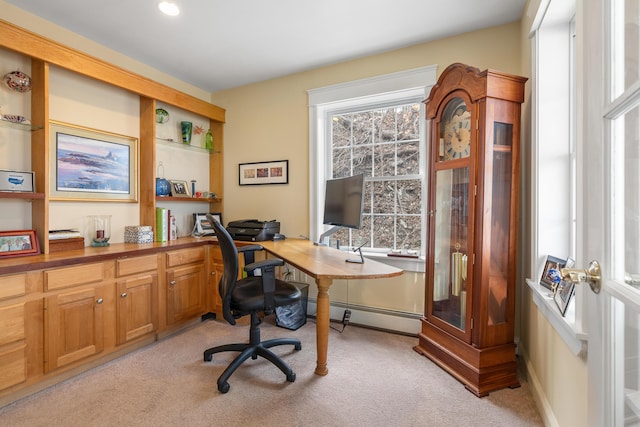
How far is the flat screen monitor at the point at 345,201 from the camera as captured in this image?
2232mm

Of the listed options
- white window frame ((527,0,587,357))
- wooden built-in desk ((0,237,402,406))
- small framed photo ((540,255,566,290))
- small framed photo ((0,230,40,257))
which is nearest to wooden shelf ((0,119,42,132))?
small framed photo ((0,230,40,257))

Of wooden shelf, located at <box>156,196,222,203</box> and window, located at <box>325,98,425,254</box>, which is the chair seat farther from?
wooden shelf, located at <box>156,196,222,203</box>

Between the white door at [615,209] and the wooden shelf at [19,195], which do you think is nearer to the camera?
the white door at [615,209]

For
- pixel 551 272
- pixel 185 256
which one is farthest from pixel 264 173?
pixel 551 272

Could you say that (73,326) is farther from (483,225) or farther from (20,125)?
(483,225)

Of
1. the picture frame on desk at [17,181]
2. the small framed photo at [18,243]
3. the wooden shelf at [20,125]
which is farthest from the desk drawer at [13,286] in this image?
the wooden shelf at [20,125]

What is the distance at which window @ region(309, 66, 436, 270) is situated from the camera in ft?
9.23

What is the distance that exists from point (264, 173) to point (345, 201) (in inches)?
55.3

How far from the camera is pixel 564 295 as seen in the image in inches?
57.7

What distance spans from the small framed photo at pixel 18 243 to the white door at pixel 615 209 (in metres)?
3.00

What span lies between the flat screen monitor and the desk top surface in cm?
27

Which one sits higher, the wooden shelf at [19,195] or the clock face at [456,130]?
the clock face at [456,130]

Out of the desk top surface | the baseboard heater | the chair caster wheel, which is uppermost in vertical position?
the desk top surface

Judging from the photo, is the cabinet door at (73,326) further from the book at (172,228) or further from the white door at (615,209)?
the white door at (615,209)
